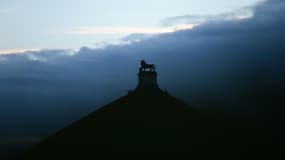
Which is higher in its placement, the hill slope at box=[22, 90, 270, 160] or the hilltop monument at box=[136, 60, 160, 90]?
the hilltop monument at box=[136, 60, 160, 90]

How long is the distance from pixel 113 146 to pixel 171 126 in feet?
13.0

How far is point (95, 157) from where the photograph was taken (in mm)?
36906

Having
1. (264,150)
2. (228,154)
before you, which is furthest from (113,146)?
(264,150)

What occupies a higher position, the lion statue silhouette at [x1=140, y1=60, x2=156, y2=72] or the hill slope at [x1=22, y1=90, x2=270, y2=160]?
the lion statue silhouette at [x1=140, y1=60, x2=156, y2=72]

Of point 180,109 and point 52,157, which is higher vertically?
point 180,109

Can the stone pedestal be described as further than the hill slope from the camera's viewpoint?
Yes

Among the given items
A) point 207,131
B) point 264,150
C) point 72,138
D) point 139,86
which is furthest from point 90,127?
point 264,150

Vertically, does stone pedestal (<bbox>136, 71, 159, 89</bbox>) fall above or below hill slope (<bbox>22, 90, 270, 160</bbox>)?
above

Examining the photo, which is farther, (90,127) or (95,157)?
(90,127)

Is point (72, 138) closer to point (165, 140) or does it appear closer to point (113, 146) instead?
point (113, 146)

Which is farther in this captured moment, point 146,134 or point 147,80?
point 147,80

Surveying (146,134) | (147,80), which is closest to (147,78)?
A: (147,80)

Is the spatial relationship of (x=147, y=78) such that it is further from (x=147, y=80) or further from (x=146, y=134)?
(x=146, y=134)

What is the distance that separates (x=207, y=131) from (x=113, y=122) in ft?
20.4
